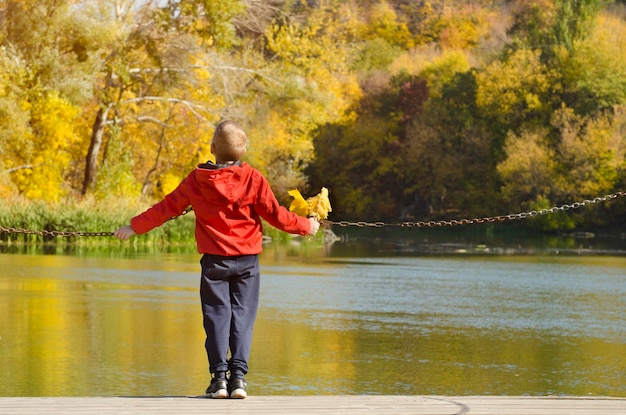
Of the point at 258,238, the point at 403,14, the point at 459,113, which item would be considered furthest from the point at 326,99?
the point at 403,14

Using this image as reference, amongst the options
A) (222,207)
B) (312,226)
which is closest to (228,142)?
(222,207)

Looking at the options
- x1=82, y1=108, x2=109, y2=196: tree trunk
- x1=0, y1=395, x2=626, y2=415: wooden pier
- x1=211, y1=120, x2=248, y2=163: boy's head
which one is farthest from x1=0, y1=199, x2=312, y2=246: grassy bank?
x1=0, y1=395, x2=626, y2=415: wooden pier

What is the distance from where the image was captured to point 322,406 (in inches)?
256

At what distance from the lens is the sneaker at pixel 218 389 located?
691cm

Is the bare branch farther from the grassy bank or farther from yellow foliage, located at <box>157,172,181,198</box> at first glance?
the grassy bank

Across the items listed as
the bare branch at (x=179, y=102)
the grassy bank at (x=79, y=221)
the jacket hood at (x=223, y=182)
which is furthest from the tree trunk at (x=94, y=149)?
the jacket hood at (x=223, y=182)

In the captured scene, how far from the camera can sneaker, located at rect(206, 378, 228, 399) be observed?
691 cm

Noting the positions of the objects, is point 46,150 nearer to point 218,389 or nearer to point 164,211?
point 164,211

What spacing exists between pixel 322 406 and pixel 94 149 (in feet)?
121


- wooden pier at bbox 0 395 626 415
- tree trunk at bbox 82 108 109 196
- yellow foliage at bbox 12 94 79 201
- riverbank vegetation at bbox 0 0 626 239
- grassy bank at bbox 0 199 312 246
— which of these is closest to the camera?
wooden pier at bbox 0 395 626 415

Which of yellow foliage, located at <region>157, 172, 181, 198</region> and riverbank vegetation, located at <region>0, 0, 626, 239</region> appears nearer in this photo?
riverbank vegetation, located at <region>0, 0, 626, 239</region>

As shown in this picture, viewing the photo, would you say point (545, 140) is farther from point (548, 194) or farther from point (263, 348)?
point (263, 348)

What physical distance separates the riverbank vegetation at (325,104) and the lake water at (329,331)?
12310mm

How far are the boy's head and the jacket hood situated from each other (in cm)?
7
